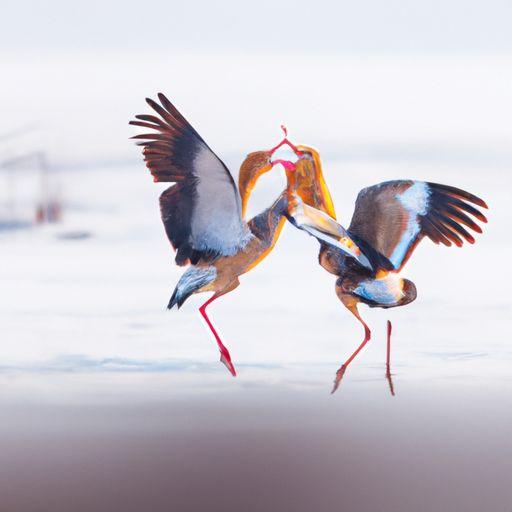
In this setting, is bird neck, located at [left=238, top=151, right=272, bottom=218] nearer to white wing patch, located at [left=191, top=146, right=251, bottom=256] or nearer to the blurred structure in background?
white wing patch, located at [left=191, top=146, right=251, bottom=256]

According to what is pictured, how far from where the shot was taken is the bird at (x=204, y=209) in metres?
3.74

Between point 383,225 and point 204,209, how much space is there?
0.59m

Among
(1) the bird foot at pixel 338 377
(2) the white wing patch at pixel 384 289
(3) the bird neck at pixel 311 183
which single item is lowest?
(1) the bird foot at pixel 338 377

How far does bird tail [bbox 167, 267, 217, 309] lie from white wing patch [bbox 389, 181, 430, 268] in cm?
59

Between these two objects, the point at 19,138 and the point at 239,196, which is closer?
the point at 239,196

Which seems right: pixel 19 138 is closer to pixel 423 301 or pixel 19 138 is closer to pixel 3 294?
pixel 3 294

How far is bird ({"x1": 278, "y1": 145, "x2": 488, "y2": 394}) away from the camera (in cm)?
388

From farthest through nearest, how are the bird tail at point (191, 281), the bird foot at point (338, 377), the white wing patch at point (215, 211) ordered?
the bird foot at point (338, 377)
the bird tail at point (191, 281)
the white wing patch at point (215, 211)

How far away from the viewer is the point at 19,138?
408 centimetres

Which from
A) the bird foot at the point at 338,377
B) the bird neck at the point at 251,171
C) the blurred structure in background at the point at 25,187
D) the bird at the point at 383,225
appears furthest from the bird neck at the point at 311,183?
the blurred structure in background at the point at 25,187

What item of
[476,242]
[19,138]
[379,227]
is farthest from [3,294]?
[476,242]

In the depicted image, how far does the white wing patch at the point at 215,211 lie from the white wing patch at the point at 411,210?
1.62ft

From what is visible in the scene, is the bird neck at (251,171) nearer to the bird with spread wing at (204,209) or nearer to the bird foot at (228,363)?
the bird with spread wing at (204,209)

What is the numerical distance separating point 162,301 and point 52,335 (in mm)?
386
